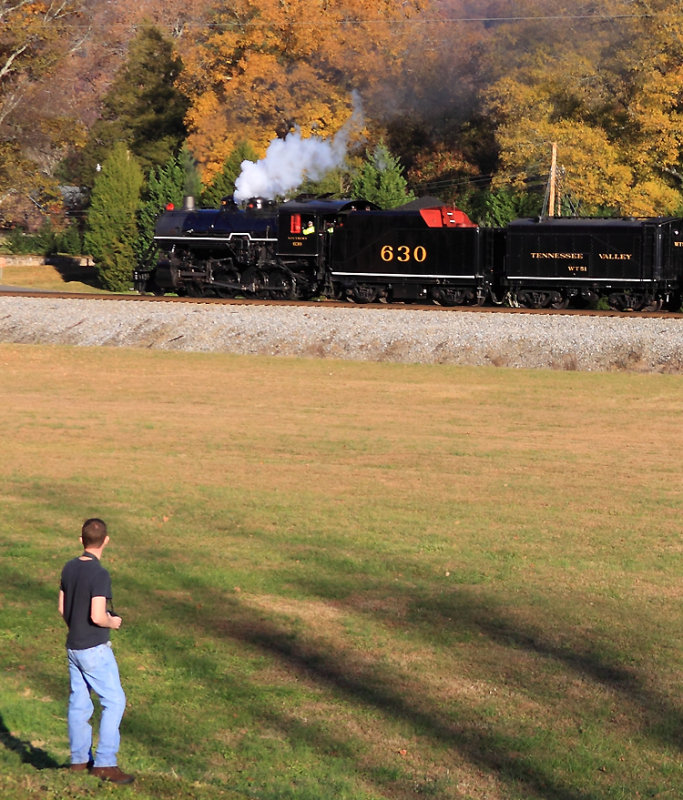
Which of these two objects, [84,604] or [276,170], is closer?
[84,604]

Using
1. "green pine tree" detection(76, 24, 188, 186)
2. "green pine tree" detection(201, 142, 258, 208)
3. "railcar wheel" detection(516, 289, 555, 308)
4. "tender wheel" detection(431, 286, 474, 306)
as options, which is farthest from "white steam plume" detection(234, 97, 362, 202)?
"green pine tree" detection(76, 24, 188, 186)

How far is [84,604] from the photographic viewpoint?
7898 millimetres

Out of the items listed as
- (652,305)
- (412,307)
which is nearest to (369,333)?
(412,307)

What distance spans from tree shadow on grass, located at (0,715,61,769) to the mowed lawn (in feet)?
0.10

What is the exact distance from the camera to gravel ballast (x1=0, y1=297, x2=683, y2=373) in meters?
29.8

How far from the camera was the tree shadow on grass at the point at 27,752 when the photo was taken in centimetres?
852

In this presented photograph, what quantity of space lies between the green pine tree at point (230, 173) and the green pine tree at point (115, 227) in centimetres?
464

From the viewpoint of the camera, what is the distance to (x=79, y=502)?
55.9 feet

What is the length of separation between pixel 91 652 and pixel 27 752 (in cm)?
139

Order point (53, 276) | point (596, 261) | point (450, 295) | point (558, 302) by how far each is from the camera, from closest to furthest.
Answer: point (596, 261), point (558, 302), point (450, 295), point (53, 276)

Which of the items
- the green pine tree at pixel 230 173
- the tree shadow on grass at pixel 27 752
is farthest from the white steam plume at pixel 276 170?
the tree shadow on grass at pixel 27 752

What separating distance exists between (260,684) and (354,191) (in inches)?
2009

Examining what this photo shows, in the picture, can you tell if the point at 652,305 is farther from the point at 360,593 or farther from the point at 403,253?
the point at 360,593

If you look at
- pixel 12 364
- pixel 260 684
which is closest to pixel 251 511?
pixel 260 684
